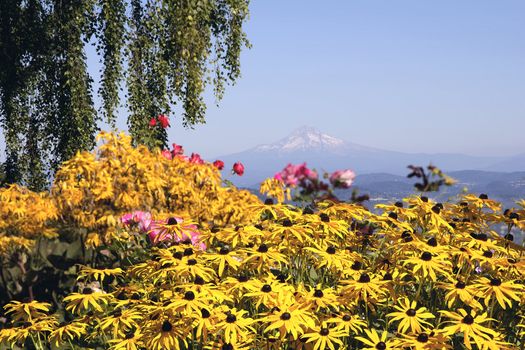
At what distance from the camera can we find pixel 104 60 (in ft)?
35.8

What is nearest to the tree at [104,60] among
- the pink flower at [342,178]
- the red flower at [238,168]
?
the red flower at [238,168]

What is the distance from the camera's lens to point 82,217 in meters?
4.70

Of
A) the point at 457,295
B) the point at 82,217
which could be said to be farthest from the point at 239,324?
the point at 82,217

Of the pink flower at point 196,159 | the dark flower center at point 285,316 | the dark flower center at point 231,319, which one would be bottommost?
the dark flower center at point 231,319

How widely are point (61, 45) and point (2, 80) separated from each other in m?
2.05

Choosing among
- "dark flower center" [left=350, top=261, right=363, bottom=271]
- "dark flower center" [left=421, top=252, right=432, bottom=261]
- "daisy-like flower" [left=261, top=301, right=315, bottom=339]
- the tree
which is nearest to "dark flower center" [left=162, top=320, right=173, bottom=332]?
"daisy-like flower" [left=261, top=301, right=315, bottom=339]

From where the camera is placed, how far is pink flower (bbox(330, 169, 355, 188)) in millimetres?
4215

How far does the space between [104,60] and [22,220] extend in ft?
21.9

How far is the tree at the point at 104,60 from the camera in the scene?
34.4 ft

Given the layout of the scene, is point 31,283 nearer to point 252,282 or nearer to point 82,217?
point 82,217

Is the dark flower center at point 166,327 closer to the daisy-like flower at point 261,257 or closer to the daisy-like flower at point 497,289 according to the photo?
the daisy-like flower at point 261,257

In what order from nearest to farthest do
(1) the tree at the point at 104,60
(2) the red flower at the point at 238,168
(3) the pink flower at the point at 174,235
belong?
(3) the pink flower at the point at 174,235
(2) the red flower at the point at 238,168
(1) the tree at the point at 104,60

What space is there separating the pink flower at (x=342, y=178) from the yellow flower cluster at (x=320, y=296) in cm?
68

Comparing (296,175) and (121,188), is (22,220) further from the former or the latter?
(296,175)
